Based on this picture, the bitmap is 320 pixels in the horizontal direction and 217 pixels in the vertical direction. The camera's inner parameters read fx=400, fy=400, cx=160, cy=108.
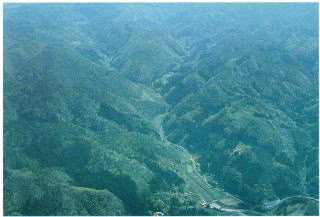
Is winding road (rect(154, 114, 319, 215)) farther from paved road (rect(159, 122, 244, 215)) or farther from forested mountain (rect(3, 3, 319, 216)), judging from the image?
forested mountain (rect(3, 3, 319, 216))

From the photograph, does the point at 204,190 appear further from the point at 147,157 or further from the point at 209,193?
the point at 147,157

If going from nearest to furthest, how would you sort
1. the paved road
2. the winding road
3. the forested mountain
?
1. the forested mountain
2. the winding road
3. the paved road

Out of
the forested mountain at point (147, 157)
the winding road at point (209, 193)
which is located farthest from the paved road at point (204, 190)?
the forested mountain at point (147, 157)

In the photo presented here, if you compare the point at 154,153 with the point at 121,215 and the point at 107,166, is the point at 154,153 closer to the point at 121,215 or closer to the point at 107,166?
the point at 107,166

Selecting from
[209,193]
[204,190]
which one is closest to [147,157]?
[204,190]

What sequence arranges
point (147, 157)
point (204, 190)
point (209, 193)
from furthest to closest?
point (147, 157) → point (204, 190) → point (209, 193)

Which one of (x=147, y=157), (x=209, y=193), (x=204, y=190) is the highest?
(x=147, y=157)

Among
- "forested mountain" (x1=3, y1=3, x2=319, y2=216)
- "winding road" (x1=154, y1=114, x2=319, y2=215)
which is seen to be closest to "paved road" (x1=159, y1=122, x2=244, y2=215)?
"winding road" (x1=154, y1=114, x2=319, y2=215)

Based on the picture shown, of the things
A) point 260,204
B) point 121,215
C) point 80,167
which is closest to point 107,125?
point 80,167

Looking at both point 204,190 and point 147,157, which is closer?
point 204,190

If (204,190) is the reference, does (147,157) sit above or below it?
above

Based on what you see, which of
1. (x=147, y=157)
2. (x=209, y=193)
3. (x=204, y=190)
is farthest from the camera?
(x=147, y=157)
